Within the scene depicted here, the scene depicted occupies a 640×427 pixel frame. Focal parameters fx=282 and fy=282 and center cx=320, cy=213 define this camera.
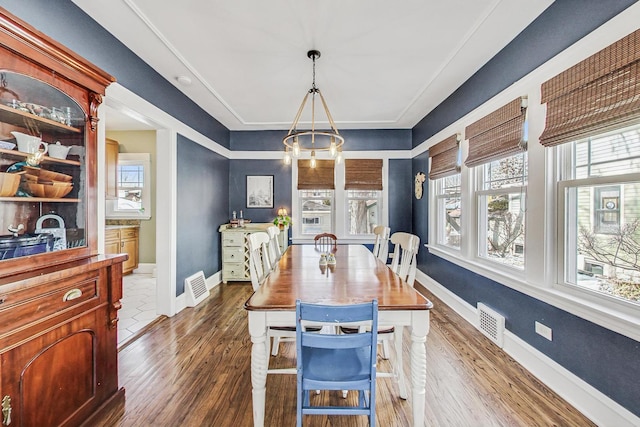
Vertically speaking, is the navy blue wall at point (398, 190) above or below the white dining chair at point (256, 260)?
above

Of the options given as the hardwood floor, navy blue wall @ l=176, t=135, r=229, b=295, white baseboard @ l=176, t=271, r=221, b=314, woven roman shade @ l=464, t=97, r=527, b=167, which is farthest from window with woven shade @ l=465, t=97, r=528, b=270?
white baseboard @ l=176, t=271, r=221, b=314

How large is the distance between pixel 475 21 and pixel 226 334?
3.55 metres

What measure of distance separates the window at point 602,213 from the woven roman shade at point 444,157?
1472mm

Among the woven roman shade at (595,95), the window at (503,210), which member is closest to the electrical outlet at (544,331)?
the window at (503,210)

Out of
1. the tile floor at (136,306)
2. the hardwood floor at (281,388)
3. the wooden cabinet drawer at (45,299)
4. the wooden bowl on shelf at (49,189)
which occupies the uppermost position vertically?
the wooden bowl on shelf at (49,189)

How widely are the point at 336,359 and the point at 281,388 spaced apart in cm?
77

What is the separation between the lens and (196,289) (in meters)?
3.79

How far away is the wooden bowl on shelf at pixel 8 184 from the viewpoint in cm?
136

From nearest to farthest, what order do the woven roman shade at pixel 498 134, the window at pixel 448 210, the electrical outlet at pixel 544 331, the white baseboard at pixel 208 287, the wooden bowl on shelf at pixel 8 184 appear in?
the wooden bowl on shelf at pixel 8 184, the electrical outlet at pixel 544 331, the woven roman shade at pixel 498 134, the white baseboard at pixel 208 287, the window at pixel 448 210

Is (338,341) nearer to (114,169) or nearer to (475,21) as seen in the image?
(475,21)

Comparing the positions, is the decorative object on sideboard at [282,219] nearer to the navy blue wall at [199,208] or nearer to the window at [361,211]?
the navy blue wall at [199,208]

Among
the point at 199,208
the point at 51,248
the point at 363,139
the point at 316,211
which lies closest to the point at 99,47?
the point at 51,248

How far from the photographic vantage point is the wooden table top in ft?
5.16

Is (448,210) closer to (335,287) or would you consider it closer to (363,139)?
(363,139)
